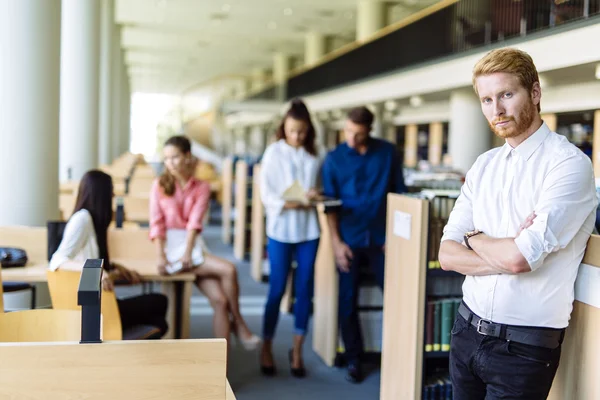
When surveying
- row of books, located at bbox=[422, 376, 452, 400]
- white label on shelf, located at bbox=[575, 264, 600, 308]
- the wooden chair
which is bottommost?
row of books, located at bbox=[422, 376, 452, 400]

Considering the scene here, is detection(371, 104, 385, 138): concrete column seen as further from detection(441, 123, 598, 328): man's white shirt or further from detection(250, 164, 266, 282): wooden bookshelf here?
detection(441, 123, 598, 328): man's white shirt

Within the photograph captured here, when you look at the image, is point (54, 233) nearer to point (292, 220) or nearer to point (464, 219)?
point (292, 220)

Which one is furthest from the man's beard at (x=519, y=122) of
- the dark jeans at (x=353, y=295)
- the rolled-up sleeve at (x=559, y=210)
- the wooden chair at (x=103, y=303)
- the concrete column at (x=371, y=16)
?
the concrete column at (x=371, y=16)

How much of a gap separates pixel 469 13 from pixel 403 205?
976 cm

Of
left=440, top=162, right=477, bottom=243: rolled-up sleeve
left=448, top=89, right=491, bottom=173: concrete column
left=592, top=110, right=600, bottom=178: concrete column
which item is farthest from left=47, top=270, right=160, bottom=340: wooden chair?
left=448, top=89, right=491, bottom=173: concrete column

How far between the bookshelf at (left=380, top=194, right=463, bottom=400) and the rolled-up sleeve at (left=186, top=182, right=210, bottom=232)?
1.30 m

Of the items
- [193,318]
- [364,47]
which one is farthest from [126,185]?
[364,47]

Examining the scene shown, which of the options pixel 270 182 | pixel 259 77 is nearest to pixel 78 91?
pixel 270 182

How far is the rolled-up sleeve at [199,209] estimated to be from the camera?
167 inches

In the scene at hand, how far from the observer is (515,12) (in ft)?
35.0

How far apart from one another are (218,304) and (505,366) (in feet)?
8.82

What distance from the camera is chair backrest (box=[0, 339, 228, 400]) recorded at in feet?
5.09

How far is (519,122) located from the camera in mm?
1823

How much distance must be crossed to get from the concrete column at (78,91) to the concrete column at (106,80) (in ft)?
14.6
